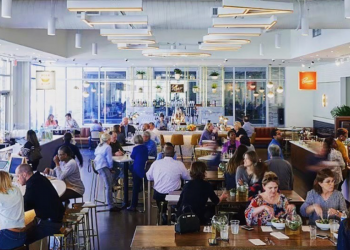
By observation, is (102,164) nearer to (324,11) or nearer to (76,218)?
(76,218)

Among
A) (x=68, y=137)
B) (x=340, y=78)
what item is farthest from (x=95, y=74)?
(x=68, y=137)

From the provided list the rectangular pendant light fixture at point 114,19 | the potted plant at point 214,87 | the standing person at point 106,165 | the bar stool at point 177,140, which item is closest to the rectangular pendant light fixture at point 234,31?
the rectangular pendant light fixture at point 114,19

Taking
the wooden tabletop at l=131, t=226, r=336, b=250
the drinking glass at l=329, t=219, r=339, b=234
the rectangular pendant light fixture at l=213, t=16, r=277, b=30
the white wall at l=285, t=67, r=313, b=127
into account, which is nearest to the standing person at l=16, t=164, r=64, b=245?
the wooden tabletop at l=131, t=226, r=336, b=250

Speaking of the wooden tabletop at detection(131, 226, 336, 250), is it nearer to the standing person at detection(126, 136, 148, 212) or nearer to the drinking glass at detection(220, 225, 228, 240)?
the drinking glass at detection(220, 225, 228, 240)

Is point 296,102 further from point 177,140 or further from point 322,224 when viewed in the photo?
point 322,224

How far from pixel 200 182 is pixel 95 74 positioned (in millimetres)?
19635

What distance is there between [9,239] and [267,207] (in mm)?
2632

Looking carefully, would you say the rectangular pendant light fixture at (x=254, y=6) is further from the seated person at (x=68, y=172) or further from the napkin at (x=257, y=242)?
the napkin at (x=257, y=242)

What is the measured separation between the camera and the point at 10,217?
16.8 feet

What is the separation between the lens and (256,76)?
2517 centimetres

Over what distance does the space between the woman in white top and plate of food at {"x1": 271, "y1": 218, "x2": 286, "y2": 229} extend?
2533mm

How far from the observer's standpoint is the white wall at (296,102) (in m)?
24.1

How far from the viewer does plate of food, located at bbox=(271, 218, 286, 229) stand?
4.80 m

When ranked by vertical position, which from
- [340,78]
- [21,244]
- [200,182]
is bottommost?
[21,244]
